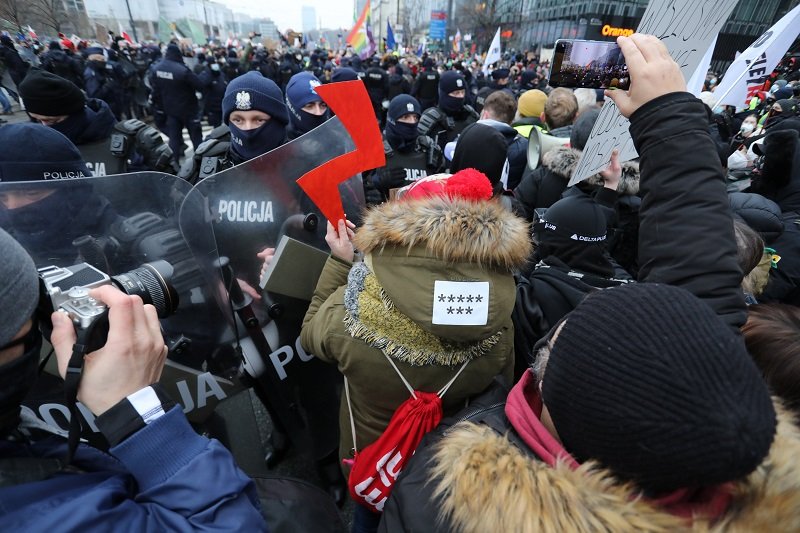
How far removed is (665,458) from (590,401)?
0.42 ft

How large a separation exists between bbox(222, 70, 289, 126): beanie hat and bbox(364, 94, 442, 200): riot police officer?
1145mm

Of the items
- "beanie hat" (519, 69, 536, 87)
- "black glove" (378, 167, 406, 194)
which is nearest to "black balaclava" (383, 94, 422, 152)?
"black glove" (378, 167, 406, 194)

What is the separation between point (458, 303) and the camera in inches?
47.3

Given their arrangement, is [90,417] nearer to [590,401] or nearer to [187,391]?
[187,391]

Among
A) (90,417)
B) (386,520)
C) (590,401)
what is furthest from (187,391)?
(590,401)

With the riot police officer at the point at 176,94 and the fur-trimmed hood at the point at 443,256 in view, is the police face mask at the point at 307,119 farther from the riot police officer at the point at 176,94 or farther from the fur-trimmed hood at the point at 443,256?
the riot police officer at the point at 176,94

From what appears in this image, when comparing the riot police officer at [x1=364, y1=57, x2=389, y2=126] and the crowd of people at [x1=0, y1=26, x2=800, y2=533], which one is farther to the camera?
the riot police officer at [x1=364, y1=57, x2=389, y2=126]

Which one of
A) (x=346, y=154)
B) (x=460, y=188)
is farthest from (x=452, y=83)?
(x=460, y=188)

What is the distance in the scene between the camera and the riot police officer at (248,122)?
8.64ft

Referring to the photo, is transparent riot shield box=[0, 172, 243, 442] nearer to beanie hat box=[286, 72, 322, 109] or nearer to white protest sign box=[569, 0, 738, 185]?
white protest sign box=[569, 0, 738, 185]

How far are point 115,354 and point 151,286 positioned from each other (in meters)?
0.34

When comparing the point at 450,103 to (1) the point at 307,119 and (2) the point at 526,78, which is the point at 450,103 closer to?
(1) the point at 307,119

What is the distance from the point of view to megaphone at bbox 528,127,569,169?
337 cm

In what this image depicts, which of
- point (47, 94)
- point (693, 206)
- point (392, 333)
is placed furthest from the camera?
point (47, 94)
